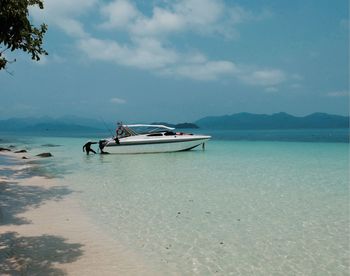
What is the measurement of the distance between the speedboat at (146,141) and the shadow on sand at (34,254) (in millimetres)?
24377

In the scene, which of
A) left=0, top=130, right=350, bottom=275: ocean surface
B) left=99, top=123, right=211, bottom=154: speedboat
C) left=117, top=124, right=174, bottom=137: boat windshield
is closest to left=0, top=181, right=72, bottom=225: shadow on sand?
left=0, top=130, right=350, bottom=275: ocean surface

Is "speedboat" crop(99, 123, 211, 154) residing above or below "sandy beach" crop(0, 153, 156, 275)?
above

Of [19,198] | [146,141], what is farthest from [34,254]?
[146,141]

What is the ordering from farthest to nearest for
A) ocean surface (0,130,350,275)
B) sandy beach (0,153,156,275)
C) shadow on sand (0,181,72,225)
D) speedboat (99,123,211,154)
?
1. speedboat (99,123,211,154)
2. shadow on sand (0,181,72,225)
3. ocean surface (0,130,350,275)
4. sandy beach (0,153,156,275)

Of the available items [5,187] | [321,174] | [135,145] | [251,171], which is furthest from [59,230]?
[135,145]

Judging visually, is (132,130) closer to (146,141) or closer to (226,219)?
(146,141)

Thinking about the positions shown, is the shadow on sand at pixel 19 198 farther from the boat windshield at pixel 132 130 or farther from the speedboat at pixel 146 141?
the boat windshield at pixel 132 130

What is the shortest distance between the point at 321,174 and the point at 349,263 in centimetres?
1529

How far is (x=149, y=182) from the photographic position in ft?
59.5

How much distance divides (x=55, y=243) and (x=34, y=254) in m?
0.80

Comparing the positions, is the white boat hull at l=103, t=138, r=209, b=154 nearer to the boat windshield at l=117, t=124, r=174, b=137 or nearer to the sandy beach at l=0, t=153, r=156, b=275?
the boat windshield at l=117, t=124, r=174, b=137

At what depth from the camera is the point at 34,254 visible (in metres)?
7.36

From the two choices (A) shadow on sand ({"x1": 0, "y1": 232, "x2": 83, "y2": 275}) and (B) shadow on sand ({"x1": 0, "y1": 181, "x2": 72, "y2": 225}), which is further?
(B) shadow on sand ({"x1": 0, "y1": 181, "x2": 72, "y2": 225})

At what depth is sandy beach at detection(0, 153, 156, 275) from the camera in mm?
6770
